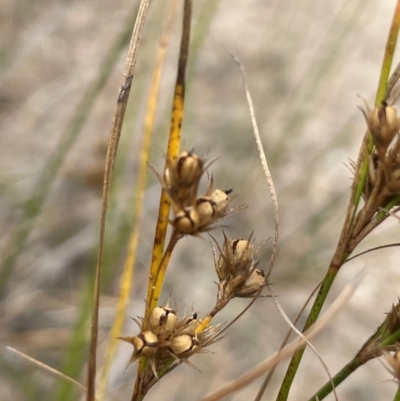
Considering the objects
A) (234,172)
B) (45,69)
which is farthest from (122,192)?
(45,69)

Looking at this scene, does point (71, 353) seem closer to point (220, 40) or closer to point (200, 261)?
point (200, 261)

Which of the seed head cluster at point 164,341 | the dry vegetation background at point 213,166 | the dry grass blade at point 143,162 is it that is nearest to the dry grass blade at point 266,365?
the seed head cluster at point 164,341

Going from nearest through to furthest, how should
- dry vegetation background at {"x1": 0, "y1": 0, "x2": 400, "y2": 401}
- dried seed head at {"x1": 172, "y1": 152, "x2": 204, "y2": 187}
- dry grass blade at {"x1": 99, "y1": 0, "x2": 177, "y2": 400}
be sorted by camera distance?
dried seed head at {"x1": 172, "y1": 152, "x2": 204, "y2": 187}
dry grass blade at {"x1": 99, "y1": 0, "x2": 177, "y2": 400}
dry vegetation background at {"x1": 0, "y1": 0, "x2": 400, "y2": 401}

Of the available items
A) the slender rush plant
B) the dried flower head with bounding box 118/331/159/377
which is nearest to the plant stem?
the slender rush plant

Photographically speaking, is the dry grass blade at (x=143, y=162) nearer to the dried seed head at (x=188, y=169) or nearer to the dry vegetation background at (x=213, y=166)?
the dried seed head at (x=188, y=169)

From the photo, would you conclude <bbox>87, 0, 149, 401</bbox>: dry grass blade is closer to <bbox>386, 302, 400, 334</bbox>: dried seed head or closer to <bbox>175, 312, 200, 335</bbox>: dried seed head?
<bbox>175, 312, 200, 335</bbox>: dried seed head

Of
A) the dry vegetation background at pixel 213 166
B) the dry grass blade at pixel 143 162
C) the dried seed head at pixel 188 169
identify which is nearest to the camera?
the dried seed head at pixel 188 169

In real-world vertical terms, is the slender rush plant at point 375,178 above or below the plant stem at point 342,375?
above
